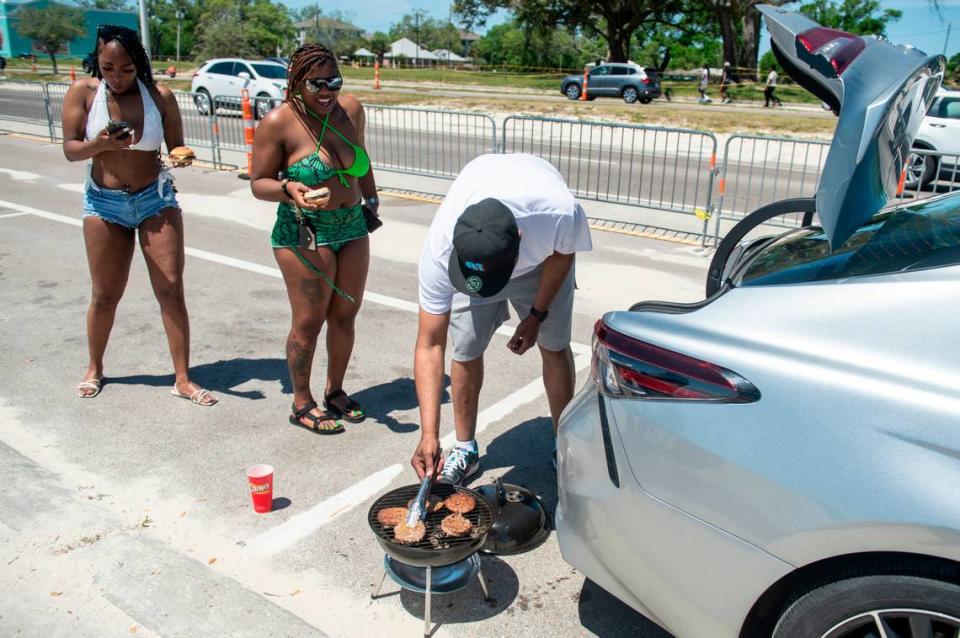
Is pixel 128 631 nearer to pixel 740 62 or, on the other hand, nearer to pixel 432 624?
pixel 432 624

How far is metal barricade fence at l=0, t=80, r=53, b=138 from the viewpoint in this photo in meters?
17.0

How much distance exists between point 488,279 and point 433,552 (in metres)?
0.93

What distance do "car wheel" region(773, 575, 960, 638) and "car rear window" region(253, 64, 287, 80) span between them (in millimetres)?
24818

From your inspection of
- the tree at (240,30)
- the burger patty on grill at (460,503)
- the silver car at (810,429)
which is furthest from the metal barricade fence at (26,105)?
the tree at (240,30)

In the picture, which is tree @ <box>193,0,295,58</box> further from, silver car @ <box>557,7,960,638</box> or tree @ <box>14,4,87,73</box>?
silver car @ <box>557,7,960,638</box>

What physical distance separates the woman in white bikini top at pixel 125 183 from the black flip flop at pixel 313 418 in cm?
A: 60

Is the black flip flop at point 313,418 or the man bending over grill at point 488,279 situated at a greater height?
the man bending over grill at point 488,279

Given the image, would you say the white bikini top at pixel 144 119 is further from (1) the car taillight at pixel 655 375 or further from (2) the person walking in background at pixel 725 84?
(2) the person walking in background at pixel 725 84

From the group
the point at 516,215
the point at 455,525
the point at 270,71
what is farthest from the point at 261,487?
the point at 270,71

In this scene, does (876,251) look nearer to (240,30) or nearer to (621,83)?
(621,83)

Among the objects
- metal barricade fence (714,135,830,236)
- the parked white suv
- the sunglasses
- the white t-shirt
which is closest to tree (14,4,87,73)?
the parked white suv

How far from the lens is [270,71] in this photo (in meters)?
24.9

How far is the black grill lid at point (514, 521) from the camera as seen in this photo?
3.39 m

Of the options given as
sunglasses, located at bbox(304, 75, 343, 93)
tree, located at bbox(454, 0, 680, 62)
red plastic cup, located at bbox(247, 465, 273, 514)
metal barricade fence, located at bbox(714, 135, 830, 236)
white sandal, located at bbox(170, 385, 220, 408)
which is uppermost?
tree, located at bbox(454, 0, 680, 62)
